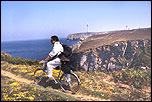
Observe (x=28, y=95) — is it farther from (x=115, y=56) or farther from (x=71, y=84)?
(x=115, y=56)

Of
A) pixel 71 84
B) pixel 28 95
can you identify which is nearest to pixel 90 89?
pixel 71 84

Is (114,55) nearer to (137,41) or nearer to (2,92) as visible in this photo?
(137,41)

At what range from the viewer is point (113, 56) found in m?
25.5

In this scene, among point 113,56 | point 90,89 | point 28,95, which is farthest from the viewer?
point 113,56

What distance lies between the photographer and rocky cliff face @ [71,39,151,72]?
2433 cm

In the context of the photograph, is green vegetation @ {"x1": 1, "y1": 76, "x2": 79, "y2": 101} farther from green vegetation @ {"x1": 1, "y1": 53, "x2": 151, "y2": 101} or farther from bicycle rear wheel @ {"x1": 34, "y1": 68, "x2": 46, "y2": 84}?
bicycle rear wheel @ {"x1": 34, "y1": 68, "x2": 46, "y2": 84}

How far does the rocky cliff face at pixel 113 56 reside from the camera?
79.8ft

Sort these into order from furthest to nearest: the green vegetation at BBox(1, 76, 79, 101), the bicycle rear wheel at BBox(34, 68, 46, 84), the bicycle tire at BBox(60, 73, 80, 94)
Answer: the bicycle rear wheel at BBox(34, 68, 46, 84) < the bicycle tire at BBox(60, 73, 80, 94) < the green vegetation at BBox(1, 76, 79, 101)

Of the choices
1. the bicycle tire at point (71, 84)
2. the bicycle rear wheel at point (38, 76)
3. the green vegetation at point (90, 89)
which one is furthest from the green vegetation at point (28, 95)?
the bicycle rear wheel at point (38, 76)

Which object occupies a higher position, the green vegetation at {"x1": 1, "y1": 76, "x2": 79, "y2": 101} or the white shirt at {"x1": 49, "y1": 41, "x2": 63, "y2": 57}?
the white shirt at {"x1": 49, "y1": 41, "x2": 63, "y2": 57}

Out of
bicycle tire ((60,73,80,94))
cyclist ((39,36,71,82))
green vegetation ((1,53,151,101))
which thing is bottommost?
green vegetation ((1,53,151,101))

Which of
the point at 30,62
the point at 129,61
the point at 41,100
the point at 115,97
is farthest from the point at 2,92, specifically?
the point at 129,61

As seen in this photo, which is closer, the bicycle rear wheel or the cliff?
the bicycle rear wheel

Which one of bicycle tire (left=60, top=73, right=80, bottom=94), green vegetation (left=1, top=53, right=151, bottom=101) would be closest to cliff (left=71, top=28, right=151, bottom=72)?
green vegetation (left=1, top=53, right=151, bottom=101)
